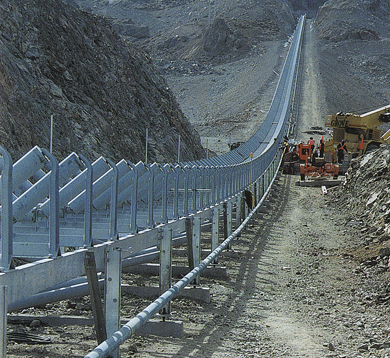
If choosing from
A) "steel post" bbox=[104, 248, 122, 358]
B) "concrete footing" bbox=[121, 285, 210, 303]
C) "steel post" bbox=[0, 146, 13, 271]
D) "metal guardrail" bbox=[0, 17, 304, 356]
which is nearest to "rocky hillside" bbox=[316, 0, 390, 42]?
"concrete footing" bbox=[121, 285, 210, 303]

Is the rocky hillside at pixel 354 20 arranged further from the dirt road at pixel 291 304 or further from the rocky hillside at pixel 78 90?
the dirt road at pixel 291 304

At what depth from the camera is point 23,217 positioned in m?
6.05

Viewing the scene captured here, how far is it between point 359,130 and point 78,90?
1736 cm

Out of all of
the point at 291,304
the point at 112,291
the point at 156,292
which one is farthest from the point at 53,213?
the point at 291,304

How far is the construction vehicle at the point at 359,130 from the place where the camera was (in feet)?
117

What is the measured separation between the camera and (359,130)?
1417 inches

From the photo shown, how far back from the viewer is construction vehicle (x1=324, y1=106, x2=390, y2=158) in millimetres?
35594

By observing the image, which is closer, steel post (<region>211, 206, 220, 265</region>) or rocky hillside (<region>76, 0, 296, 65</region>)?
steel post (<region>211, 206, 220, 265</region>)

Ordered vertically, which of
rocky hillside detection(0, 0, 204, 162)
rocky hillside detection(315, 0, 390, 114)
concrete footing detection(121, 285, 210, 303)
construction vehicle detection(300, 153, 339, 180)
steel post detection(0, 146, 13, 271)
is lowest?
concrete footing detection(121, 285, 210, 303)

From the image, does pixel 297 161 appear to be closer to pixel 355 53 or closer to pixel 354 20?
pixel 355 53

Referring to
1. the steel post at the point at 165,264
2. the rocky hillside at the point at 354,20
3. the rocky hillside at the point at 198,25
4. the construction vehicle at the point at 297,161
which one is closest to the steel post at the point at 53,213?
the steel post at the point at 165,264

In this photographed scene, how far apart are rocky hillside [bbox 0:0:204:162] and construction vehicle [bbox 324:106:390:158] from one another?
806 centimetres

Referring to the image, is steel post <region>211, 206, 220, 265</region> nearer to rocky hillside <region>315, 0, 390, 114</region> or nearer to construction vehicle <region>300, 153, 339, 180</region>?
construction vehicle <region>300, 153, 339, 180</region>

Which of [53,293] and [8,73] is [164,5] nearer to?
[8,73]
